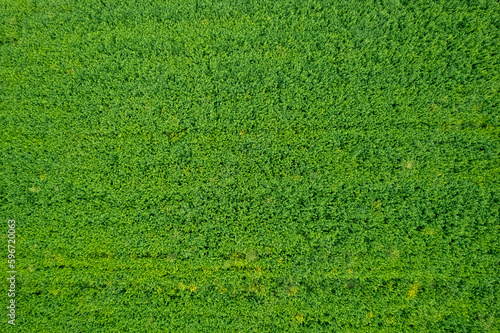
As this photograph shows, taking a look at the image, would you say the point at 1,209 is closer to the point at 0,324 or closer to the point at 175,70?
the point at 0,324

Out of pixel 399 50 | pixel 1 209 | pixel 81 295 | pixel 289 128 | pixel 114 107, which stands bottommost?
pixel 81 295

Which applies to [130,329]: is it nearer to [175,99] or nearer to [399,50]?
[175,99]

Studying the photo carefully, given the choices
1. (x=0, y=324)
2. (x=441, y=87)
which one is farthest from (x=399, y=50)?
(x=0, y=324)

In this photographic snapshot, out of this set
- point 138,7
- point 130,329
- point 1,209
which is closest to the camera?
point 130,329

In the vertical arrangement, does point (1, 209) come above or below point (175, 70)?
below

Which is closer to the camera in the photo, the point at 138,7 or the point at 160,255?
the point at 160,255

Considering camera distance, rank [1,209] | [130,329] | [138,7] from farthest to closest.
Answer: [138,7] → [1,209] → [130,329]

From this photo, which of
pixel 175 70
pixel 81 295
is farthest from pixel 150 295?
pixel 175 70
